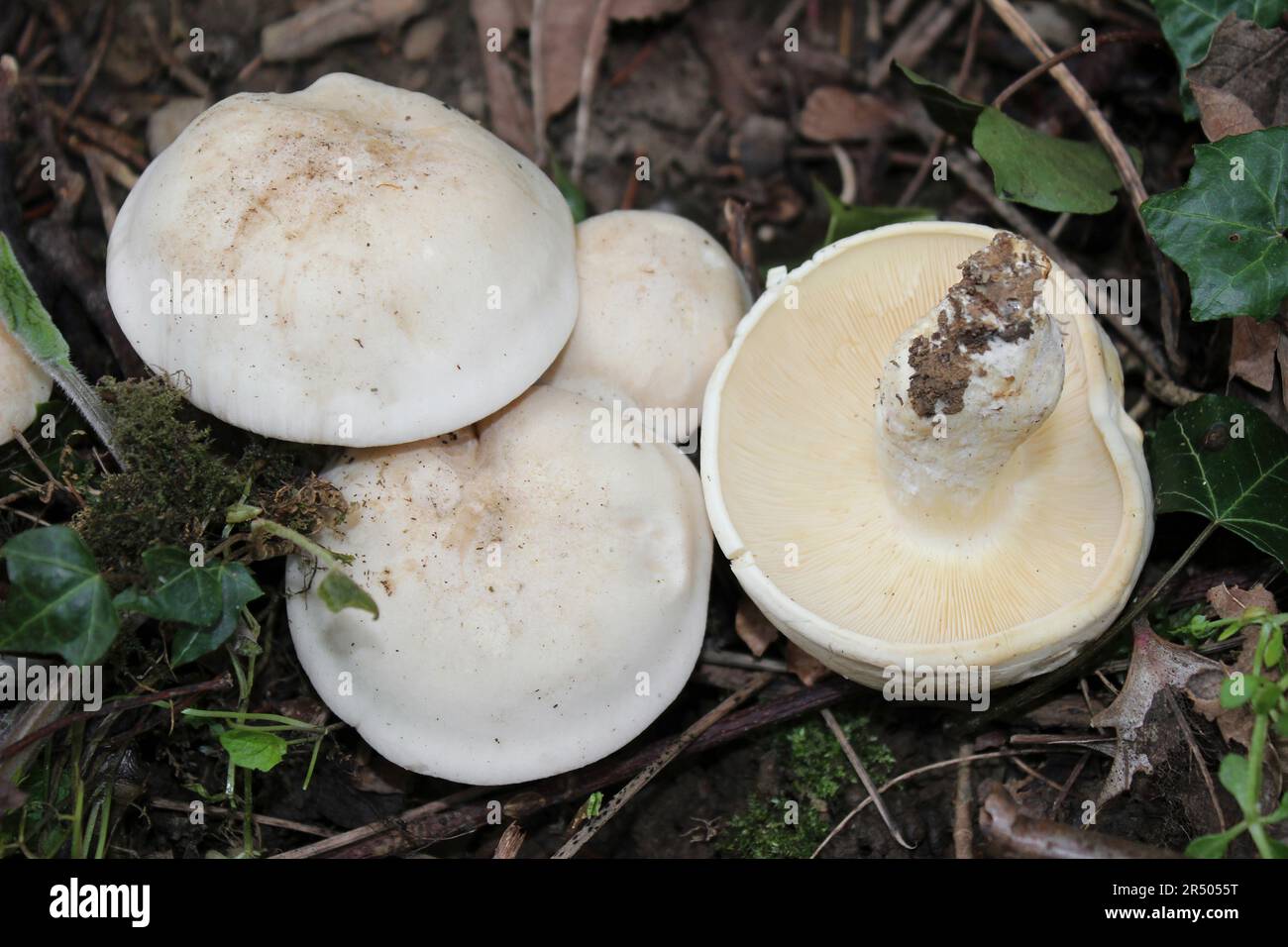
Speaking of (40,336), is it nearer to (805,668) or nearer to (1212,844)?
(805,668)

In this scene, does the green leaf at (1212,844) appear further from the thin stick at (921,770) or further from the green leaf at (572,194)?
Result: the green leaf at (572,194)

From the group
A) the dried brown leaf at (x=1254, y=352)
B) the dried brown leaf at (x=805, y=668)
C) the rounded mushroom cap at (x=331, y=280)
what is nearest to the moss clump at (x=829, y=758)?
the dried brown leaf at (x=805, y=668)

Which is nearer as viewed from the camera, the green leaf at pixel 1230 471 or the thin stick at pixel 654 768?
the green leaf at pixel 1230 471

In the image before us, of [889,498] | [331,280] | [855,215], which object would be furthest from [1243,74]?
[331,280]

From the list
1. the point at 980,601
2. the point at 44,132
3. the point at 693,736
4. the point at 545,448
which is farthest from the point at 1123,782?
the point at 44,132

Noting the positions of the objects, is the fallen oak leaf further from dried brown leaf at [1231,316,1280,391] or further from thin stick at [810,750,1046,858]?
dried brown leaf at [1231,316,1280,391]

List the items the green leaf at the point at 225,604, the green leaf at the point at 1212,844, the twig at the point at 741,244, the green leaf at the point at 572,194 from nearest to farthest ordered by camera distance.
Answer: the green leaf at the point at 1212,844, the green leaf at the point at 225,604, the twig at the point at 741,244, the green leaf at the point at 572,194

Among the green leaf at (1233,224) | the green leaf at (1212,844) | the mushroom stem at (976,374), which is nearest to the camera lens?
the green leaf at (1212,844)

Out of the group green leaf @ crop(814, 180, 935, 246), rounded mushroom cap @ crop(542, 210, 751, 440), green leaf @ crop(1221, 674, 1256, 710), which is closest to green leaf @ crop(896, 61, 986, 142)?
green leaf @ crop(814, 180, 935, 246)
